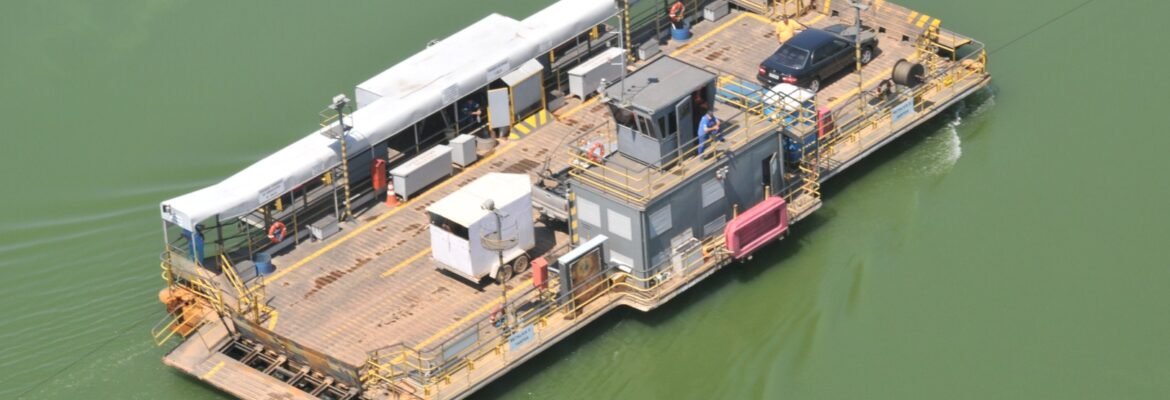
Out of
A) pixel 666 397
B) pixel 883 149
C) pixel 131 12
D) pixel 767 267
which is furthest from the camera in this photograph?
pixel 131 12

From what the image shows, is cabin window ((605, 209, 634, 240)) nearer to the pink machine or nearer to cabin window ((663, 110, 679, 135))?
cabin window ((663, 110, 679, 135))

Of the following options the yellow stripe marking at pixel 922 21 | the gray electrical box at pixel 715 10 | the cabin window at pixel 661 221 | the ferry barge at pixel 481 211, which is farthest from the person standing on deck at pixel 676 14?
the cabin window at pixel 661 221

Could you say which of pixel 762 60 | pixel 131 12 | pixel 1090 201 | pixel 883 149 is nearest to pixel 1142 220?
pixel 1090 201

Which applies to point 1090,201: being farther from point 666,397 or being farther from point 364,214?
point 364,214

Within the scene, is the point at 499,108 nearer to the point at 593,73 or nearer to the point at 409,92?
the point at 409,92

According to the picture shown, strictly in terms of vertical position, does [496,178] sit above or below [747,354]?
above

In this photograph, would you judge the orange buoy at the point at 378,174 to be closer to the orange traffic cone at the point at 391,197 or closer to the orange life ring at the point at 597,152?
the orange traffic cone at the point at 391,197

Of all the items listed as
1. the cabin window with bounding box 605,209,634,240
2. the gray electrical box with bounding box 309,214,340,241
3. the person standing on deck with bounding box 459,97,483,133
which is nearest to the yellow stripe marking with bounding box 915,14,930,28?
the person standing on deck with bounding box 459,97,483,133
